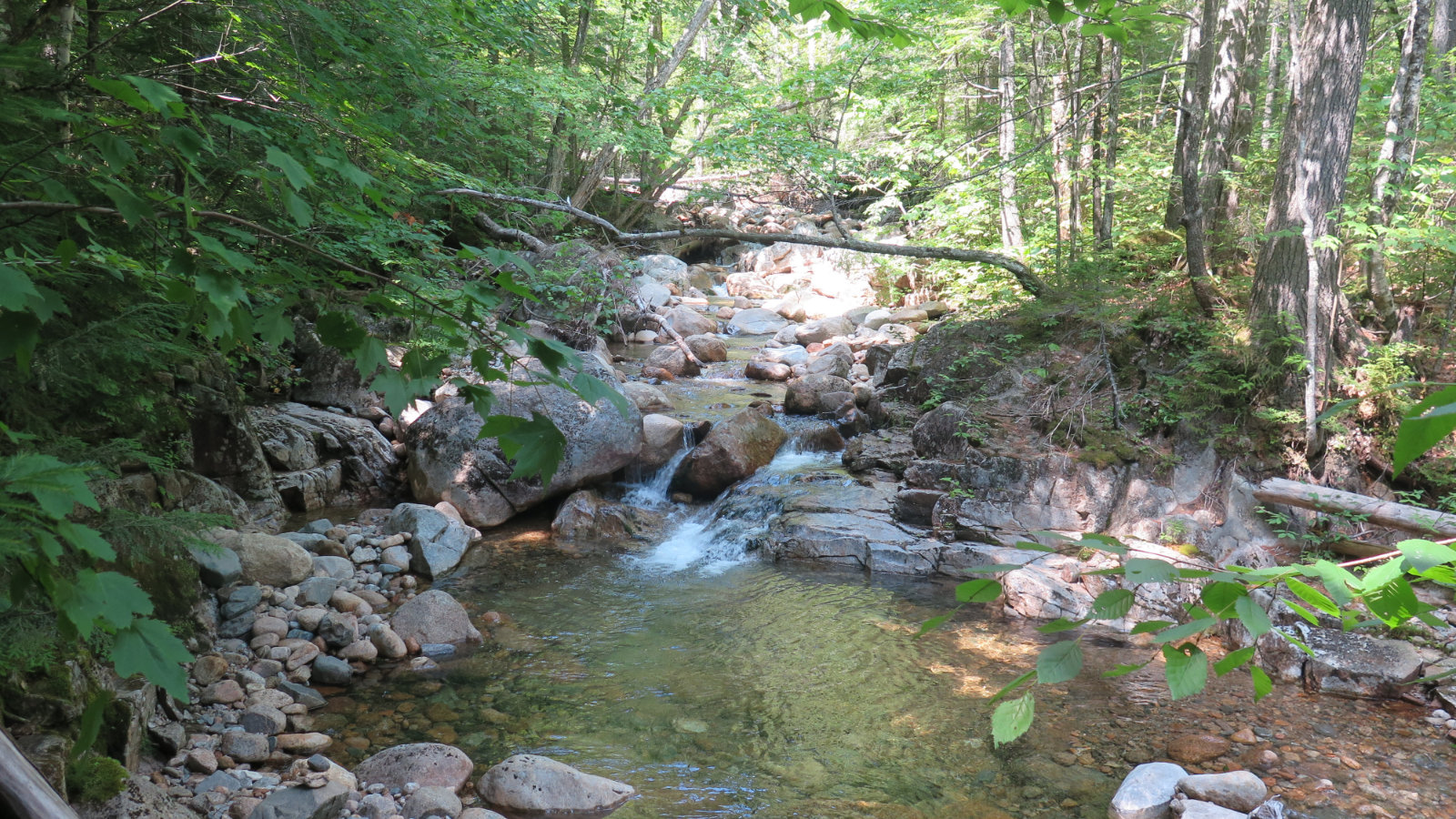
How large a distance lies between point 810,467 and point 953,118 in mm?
8773

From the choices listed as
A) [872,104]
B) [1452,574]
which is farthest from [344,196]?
[872,104]

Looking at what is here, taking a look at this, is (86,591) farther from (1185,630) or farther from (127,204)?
(1185,630)

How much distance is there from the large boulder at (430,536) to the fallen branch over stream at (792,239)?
328 cm

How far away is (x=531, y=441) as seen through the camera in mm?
1172

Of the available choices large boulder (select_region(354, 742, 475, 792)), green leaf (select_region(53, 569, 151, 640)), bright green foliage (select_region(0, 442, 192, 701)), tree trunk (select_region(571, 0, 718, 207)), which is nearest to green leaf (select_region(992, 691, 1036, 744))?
bright green foliage (select_region(0, 442, 192, 701))

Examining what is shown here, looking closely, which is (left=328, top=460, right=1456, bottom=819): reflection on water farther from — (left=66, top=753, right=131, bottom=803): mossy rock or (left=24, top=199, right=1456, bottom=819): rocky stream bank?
(left=66, top=753, right=131, bottom=803): mossy rock

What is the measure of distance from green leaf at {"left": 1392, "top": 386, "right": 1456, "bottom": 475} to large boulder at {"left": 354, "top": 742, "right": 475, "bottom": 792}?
4.57m

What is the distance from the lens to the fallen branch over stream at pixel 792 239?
3629mm

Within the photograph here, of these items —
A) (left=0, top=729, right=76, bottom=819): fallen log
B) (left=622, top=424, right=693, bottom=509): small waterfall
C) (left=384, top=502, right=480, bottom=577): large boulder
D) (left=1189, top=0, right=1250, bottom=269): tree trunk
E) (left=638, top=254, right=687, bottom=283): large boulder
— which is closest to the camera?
(left=0, top=729, right=76, bottom=819): fallen log

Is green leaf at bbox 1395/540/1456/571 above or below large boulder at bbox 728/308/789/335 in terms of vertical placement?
above

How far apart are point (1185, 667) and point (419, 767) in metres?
4.36

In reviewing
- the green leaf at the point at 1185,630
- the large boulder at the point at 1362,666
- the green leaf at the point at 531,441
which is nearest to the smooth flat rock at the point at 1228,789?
the large boulder at the point at 1362,666

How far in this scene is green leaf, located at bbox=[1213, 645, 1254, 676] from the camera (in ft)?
2.88

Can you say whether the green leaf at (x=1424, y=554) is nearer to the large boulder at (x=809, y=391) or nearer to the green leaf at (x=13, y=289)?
the green leaf at (x=13, y=289)
